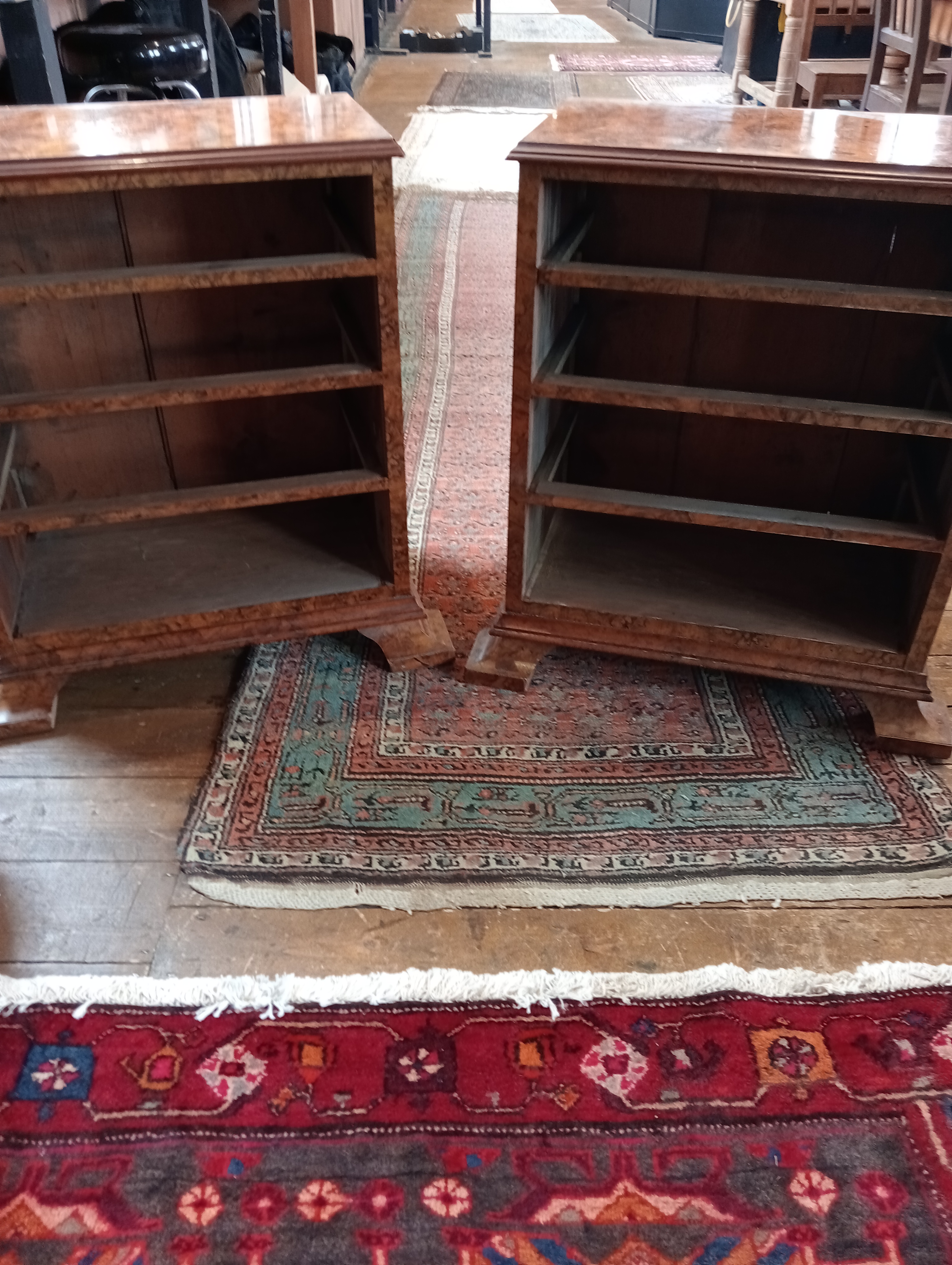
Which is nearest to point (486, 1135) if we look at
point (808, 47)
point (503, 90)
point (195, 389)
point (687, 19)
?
point (195, 389)

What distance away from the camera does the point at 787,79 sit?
14.3 ft

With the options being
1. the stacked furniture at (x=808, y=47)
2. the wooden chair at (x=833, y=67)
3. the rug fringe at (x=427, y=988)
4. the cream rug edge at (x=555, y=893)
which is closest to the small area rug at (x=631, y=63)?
the stacked furniture at (x=808, y=47)

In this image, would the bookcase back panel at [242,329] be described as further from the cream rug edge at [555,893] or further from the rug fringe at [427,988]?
the rug fringe at [427,988]

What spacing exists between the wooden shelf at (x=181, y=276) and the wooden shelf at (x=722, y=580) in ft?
2.07

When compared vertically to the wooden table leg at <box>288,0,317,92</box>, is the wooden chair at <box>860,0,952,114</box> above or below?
above

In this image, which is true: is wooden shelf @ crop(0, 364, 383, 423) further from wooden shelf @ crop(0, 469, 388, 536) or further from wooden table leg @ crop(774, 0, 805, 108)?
wooden table leg @ crop(774, 0, 805, 108)

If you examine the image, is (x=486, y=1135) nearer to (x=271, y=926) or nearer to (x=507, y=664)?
(x=271, y=926)

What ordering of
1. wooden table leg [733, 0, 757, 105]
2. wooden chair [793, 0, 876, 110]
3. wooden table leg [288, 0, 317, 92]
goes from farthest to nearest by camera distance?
1. wooden table leg [733, 0, 757, 105]
2. wooden table leg [288, 0, 317, 92]
3. wooden chair [793, 0, 876, 110]

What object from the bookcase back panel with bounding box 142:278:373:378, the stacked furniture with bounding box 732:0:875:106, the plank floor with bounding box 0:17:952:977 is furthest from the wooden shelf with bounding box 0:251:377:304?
the stacked furniture with bounding box 732:0:875:106

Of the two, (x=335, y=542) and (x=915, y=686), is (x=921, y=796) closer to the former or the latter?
(x=915, y=686)

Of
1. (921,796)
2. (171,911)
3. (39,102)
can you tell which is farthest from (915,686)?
(39,102)

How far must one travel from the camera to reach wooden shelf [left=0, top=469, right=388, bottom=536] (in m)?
1.53

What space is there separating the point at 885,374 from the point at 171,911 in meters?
1.46

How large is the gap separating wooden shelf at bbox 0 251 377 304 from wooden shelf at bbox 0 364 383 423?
0.46ft
